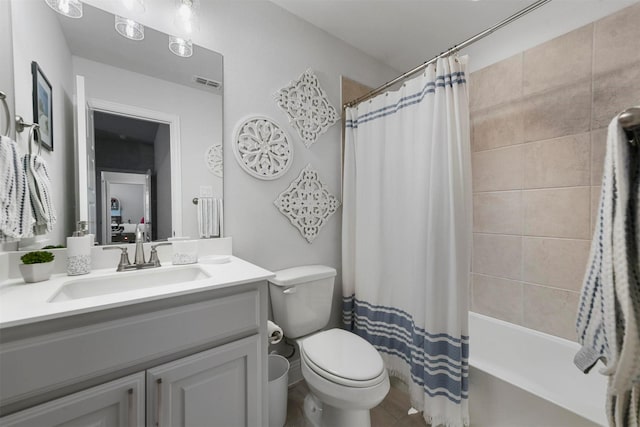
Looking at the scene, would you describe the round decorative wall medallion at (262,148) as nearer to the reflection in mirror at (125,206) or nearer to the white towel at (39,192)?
the reflection in mirror at (125,206)

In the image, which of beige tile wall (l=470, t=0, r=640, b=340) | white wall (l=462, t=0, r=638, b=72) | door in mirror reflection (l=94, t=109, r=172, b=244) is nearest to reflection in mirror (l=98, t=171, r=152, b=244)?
door in mirror reflection (l=94, t=109, r=172, b=244)

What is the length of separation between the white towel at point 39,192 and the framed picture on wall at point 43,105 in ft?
0.49

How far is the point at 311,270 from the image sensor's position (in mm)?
1591

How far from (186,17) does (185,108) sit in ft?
1.38

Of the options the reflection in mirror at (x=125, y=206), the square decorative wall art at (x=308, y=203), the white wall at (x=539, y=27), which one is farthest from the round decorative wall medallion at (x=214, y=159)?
the white wall at (x=539, y=27)

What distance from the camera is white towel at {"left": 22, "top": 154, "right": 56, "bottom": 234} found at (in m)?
0.85

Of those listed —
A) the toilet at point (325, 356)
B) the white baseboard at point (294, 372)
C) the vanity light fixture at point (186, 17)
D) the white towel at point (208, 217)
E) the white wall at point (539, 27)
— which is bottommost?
the white baseboard at point (294, 372)

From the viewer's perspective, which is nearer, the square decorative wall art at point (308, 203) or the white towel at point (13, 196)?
the white towel at point (13, 196)

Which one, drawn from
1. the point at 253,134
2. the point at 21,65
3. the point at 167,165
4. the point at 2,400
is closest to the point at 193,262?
the point at 167,165

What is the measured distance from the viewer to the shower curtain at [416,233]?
1233 mm

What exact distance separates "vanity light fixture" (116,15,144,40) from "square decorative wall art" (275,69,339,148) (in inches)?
28.0

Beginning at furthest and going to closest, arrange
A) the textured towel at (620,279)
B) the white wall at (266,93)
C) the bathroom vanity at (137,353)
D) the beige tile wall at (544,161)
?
the white wall at (266,93) < the beige tile wall at (544,161) < the bathroom vanity at (137,353) < the textured towel at (620,279)

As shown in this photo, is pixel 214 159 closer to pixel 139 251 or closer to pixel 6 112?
pixel 139 251

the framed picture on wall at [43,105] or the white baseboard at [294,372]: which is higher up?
the framed picture on wall at [43,105]
